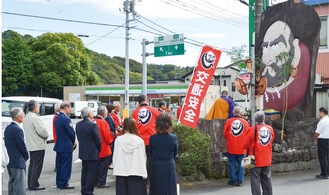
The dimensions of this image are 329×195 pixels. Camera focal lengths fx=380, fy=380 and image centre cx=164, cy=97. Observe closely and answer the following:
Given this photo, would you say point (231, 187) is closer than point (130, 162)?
No

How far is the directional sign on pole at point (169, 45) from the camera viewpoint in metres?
21.9

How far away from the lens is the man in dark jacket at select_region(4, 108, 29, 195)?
691cm

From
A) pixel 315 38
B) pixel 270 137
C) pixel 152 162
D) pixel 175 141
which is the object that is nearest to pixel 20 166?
pixel 152 162

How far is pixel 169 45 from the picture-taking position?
22.5 metres

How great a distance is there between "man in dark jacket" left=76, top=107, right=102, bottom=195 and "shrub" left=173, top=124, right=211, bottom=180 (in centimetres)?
200

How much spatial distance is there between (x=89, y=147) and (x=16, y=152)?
4.64 ft

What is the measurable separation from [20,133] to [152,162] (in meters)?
2.53

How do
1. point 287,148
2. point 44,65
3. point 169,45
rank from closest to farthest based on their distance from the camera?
point 287,148, point 169,45, point 44,65

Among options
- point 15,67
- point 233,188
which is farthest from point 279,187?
point 15,67

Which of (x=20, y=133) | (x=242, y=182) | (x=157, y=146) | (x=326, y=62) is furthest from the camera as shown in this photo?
(x=326, y=62)

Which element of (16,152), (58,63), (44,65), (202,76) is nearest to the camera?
(16,152)

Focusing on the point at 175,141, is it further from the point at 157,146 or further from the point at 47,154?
the point at 47,154

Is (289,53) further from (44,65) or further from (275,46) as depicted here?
(44,65)

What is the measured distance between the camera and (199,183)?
898cm
